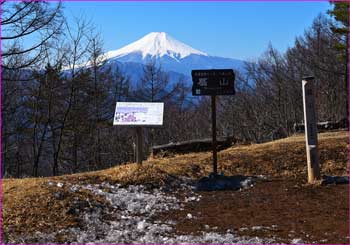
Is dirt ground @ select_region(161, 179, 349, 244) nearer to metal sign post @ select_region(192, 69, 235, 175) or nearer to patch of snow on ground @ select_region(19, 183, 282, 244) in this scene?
patch of snow on ground @ select_region(19, 183, 282, 244)

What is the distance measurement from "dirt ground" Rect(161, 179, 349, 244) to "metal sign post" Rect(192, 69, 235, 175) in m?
1.53

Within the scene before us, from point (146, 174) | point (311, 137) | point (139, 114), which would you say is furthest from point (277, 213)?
point (139, 114)

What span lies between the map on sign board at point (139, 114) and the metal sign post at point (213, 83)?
0.72 m

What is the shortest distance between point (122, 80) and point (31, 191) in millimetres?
32455

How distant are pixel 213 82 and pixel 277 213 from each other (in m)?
3.14

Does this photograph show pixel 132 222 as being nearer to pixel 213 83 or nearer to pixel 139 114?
pixel 139 114

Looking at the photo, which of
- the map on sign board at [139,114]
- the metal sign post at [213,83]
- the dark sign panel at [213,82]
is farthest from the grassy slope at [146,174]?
the dark sign panel at [213,82]

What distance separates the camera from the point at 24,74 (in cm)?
2544

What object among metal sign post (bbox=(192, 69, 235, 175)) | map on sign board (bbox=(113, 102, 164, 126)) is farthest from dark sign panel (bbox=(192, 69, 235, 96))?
map on sign board (bbox=(113, 102, 164, 126))

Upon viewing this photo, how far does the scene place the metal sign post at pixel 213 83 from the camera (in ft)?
27.1

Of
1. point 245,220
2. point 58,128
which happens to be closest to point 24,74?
point 58,128

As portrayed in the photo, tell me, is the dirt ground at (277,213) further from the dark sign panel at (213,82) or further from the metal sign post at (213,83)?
the dark sign panel at (213,82)

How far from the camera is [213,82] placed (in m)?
Answer: 8.34

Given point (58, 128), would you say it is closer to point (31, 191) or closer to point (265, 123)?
point (265, 123)
